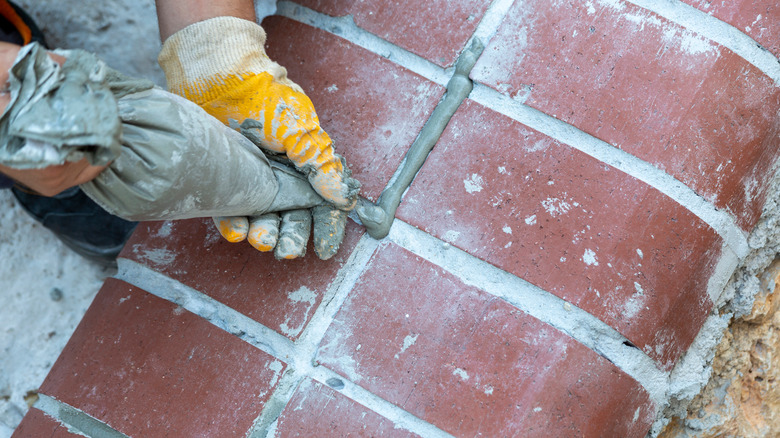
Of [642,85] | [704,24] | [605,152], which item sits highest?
[704,24]

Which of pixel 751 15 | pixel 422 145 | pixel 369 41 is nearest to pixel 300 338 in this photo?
pixel 422 145

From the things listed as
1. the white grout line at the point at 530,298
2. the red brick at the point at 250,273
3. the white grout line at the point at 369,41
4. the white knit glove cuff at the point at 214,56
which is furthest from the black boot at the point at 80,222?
the white grout line at the point at 530,298

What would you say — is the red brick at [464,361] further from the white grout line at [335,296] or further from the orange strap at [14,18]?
the orange strap at [14,18]

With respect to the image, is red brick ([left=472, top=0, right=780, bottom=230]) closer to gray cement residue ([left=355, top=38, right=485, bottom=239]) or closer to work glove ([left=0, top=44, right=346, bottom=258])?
gray cement residue ([left=355, top=38, right=485, bottom=239])

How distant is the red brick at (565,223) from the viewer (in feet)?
2.75

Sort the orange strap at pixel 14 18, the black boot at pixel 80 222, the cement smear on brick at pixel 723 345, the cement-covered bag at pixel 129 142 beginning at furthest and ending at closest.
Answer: the black boot at pixel 80 222, the orange strap at pixel 14 18, the cement smear on brick at pixel 723 345, the cement-covered bag at pixel 129 142

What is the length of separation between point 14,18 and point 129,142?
0.74m

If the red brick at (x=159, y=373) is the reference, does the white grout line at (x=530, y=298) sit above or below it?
above

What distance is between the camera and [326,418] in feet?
2.72

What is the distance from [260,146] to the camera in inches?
33.4

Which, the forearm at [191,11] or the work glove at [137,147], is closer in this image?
the work glove at [137,147]

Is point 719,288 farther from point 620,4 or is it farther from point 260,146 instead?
point 260,146

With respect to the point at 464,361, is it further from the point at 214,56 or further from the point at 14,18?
the point at 14,18

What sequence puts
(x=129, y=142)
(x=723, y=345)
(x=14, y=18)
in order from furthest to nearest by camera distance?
(x=14, y=18) → (x=723, y=345) → (x=129, y=142)
